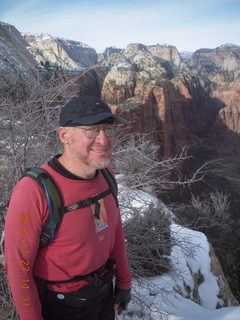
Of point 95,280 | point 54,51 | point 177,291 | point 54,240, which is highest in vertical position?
point 54,51

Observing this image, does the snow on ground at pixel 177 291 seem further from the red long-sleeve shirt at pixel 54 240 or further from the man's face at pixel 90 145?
the man's face at pixel 90 145

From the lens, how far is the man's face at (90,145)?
1466 mm

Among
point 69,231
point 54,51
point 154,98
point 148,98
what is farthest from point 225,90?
point 69,231

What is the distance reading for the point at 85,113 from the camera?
4.76 ft

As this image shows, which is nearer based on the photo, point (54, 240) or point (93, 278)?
point (54, 240)

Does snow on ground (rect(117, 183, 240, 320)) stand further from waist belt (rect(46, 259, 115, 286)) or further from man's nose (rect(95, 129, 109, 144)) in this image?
man's nose (rect(95, 129, 109, 144))

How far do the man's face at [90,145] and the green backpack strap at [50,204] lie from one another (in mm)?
215

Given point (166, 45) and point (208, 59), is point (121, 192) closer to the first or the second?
point (166, 45)

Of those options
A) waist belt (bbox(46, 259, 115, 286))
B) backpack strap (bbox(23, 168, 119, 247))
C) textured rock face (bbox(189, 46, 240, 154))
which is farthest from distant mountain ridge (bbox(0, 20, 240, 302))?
backpack strap (bbox(23, 168, 119, 247))

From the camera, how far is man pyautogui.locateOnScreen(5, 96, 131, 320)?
129cm

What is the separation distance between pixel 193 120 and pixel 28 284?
176 feet

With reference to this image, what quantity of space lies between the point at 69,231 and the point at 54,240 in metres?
0.09

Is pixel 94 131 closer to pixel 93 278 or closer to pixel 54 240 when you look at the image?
pixel 54 240

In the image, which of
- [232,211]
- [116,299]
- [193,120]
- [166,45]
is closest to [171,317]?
[116,299]
